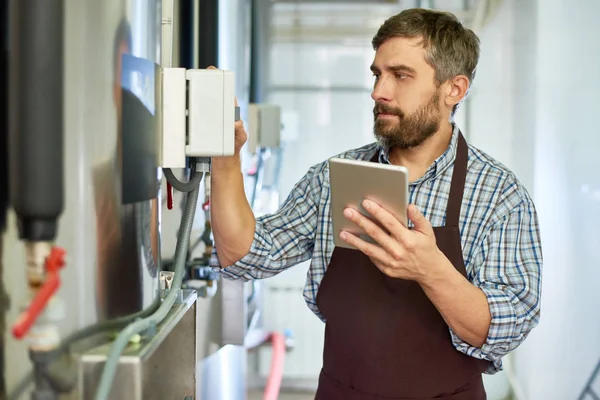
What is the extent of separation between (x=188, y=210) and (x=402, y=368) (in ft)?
1.92

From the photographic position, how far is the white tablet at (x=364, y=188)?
3.53 feet

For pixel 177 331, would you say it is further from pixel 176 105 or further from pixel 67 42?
pixel 67 42

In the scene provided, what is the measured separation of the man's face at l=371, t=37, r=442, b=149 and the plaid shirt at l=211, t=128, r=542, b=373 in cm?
7

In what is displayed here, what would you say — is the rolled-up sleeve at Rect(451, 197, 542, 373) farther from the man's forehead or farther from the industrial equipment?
the industrial equipment

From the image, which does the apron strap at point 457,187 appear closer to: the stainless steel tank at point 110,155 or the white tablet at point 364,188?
the white tablet at point 364,188

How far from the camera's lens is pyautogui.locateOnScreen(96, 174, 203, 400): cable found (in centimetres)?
73

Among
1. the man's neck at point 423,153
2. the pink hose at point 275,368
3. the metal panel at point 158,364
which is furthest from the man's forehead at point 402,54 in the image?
the pink hose at point 275,368

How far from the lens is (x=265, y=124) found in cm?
287

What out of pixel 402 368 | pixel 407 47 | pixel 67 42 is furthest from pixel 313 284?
pixel 67 42

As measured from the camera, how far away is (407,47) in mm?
1462

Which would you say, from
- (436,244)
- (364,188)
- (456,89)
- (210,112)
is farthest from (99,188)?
(456,89)

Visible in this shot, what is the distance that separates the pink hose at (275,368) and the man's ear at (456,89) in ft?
6.32

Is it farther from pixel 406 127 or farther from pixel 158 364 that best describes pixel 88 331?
pixel 406 127

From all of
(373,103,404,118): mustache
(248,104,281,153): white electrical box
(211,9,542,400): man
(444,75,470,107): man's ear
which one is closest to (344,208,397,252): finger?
(211,9,542,400): man
